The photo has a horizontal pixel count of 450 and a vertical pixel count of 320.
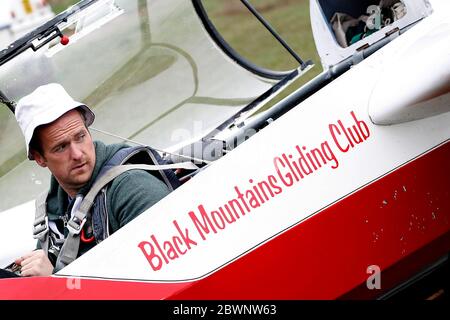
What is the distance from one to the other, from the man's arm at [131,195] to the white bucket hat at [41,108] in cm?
28

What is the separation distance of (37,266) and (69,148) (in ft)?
1.26

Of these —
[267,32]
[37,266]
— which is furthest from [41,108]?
[267,32]

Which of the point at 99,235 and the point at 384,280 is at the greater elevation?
the point at 99,235

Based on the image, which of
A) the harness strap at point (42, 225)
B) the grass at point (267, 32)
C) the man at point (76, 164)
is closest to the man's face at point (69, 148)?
the man at point (76, 164)

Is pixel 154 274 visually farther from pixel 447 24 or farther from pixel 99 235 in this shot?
pixel 447 24

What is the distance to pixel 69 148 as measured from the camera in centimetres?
287

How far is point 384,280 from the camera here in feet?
9.51

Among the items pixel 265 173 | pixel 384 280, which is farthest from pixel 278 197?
pixel 384 280

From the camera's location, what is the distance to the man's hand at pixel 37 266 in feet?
9.47

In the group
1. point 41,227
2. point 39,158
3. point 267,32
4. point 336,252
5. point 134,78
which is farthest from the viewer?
point 267,32

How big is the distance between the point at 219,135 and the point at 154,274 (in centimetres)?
95

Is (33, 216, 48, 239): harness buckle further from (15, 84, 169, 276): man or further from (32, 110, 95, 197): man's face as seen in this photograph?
(32, 110, 95, 197): man's face

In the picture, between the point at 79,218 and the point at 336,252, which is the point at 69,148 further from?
the point at 336,252

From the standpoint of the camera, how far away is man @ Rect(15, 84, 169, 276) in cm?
281
